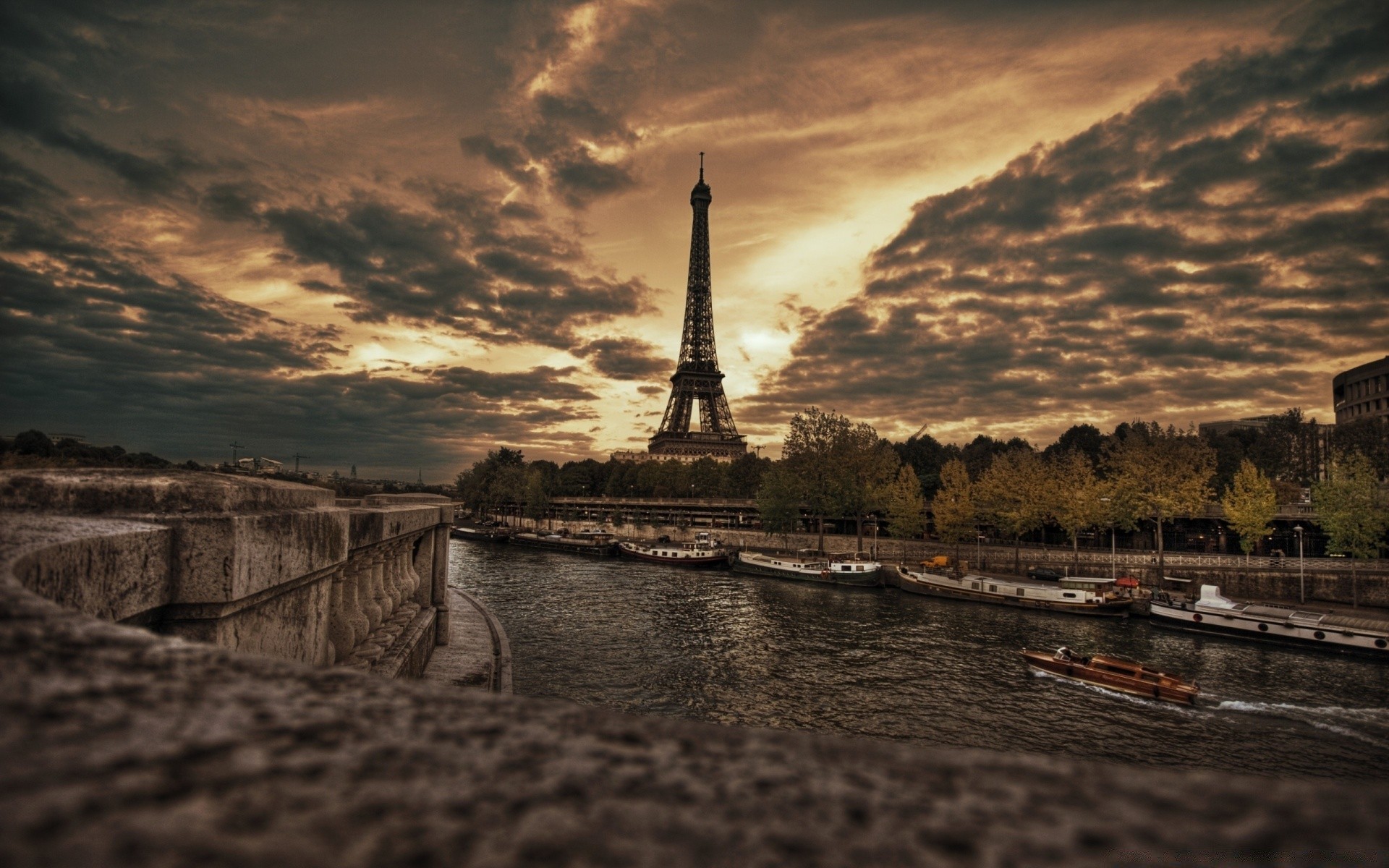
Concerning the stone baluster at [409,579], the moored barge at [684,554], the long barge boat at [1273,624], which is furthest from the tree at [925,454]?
the stone baluster at [409,579]

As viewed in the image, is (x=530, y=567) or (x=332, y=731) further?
(x=530, y=567)

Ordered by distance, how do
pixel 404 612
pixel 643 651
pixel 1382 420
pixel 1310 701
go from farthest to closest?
pixel 1382 420 < pixel 643 651 < pixel 1310 701 < pixel 404 612

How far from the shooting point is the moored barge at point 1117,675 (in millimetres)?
21672

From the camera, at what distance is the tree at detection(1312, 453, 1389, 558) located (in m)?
39.0

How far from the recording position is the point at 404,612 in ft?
33.3

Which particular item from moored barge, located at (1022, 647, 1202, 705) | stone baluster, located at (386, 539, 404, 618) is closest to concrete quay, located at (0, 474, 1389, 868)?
stone baluster, located at (386, 539, 404, 618)

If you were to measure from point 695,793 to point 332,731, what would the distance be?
51cm

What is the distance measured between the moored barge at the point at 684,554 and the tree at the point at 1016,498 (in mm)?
21175

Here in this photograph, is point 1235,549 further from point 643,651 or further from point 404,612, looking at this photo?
point 404,612

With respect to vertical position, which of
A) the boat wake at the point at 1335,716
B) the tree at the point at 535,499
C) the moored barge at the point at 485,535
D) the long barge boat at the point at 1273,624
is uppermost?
the tree at the point at 535,499

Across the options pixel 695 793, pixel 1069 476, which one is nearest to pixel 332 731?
pixel 695 793

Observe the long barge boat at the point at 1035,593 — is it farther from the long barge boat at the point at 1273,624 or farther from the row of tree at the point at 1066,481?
the row of tree at the point at 1066,481

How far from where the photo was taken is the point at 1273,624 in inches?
1196

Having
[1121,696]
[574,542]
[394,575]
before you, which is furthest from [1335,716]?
[574,542]
